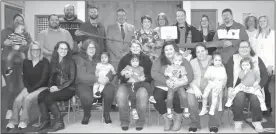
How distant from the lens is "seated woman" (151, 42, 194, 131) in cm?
395

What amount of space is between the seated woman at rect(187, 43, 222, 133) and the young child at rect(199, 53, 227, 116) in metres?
0.05

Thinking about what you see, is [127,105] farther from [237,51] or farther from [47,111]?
[237,51]

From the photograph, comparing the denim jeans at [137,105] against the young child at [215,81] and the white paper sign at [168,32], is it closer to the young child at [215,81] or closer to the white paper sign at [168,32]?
the young child at [215,81]

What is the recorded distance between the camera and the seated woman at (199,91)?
3939mm

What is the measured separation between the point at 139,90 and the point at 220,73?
109cm

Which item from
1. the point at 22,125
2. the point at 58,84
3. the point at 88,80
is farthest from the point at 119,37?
the point at 22,125

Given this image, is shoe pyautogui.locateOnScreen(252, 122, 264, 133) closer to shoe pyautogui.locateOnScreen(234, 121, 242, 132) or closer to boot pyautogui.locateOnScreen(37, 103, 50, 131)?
shoe pyautogui.locateOnScreen(234, 121, 242, 132)

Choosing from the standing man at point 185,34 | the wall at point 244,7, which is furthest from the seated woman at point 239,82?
the wall at point 244,7

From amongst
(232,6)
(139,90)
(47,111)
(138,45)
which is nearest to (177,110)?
(139,90)

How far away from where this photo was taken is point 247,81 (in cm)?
398

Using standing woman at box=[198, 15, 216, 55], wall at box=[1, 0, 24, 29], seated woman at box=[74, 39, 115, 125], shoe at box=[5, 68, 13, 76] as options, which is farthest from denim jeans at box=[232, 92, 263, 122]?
wall at box=[1, 0, 24, 29]

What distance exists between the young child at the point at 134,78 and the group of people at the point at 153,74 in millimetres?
13

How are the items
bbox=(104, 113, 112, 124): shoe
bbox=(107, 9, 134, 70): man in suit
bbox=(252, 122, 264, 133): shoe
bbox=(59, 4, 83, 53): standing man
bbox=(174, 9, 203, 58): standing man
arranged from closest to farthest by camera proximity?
bbox=(252, 122, 264, 133): shoe < bbox=(104, 113, 112, 124): shoe < bbox=(174, 9, 203, 58): standing man < bbox=(107, 9, 134, 70): man in suit < bbox=(59, 4, 83, 53): standing man

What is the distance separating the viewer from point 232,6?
8.09 metres
